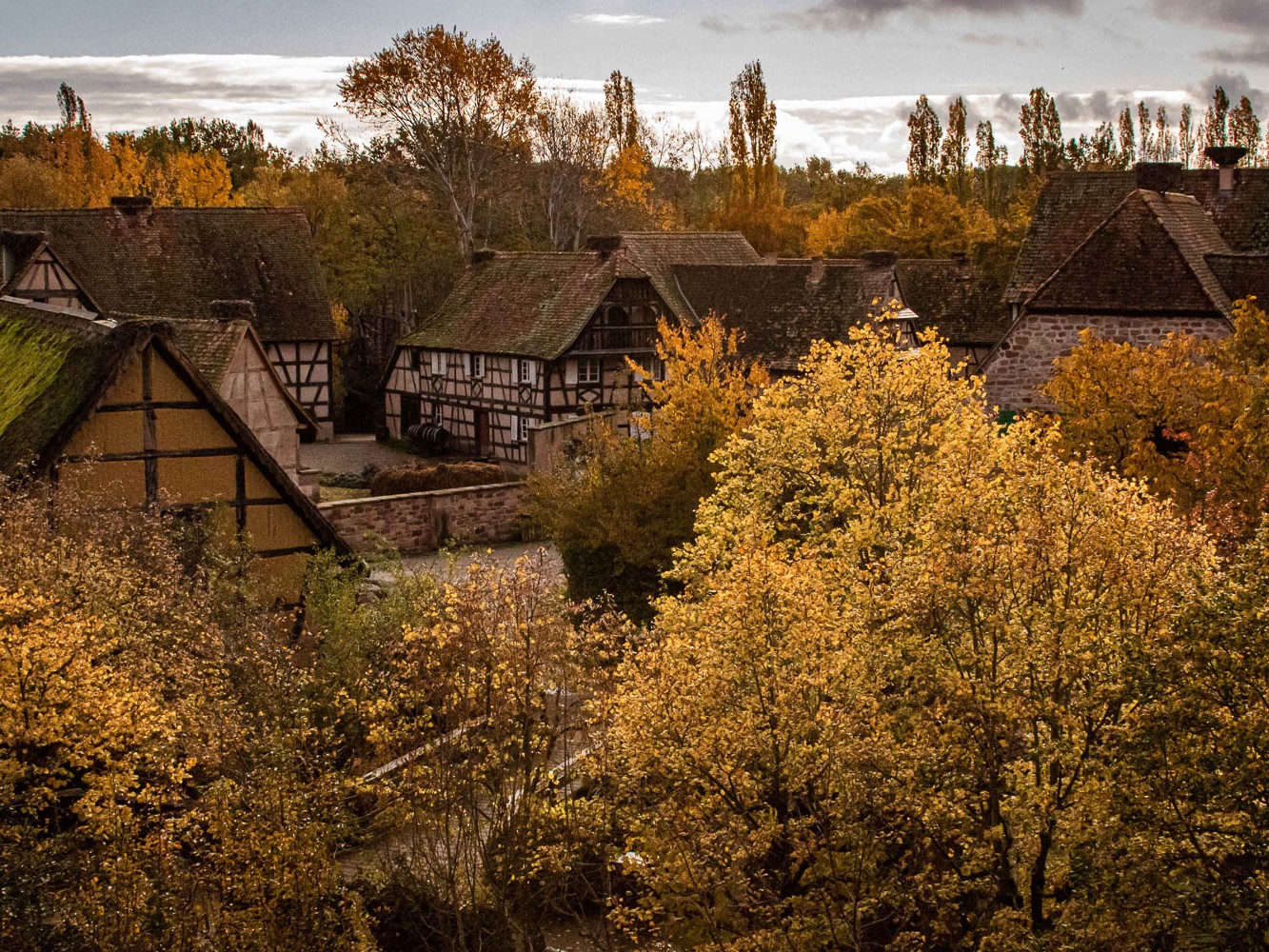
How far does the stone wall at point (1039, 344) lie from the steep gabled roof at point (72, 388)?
16.3 meters


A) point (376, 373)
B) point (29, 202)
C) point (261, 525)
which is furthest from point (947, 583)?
point (29, 202)

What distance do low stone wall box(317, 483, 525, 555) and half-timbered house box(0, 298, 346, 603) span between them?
38.9ft

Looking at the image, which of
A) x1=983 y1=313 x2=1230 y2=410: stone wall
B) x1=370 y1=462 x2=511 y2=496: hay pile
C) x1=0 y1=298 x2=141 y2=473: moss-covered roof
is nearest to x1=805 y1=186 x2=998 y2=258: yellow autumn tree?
x1=983 y1=313 x2=1230 y2=410: stone wall

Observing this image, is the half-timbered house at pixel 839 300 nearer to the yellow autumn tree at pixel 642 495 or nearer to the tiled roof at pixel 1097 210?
the tiled roof at pixel 1097 210

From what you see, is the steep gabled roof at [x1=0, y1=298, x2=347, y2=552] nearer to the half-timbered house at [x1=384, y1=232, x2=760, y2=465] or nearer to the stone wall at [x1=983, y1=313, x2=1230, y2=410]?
the stone wall at [x1=983, y1=313, x2=1230, y2=410]

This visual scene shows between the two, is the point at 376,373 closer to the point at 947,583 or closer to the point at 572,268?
the point at 572,268

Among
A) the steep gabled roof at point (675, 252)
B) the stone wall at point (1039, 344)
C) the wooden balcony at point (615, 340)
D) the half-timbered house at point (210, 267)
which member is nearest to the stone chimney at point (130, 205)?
the half-timbered house at point (210, 267)

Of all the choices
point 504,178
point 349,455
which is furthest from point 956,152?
point 349,455

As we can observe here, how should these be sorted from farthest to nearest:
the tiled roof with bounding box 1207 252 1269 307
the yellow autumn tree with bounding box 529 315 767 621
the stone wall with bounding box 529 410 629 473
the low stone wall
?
1. the stone wall with bounding box 529 410 629 473
2. the low stone wall
3. the tiled roof with bounding box 1207 252 1269 307
4. the yellow autumn tree with bounding box 529 315 767 621

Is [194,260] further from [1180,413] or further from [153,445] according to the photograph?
[1180,413]

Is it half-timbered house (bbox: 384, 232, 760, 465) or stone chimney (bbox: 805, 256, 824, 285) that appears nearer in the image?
half-timbered house (bbox: 384, 232, 760, 465)

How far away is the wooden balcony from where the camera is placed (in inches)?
1882

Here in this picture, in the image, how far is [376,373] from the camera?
63562 mm

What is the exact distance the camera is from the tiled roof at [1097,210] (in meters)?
37.4
